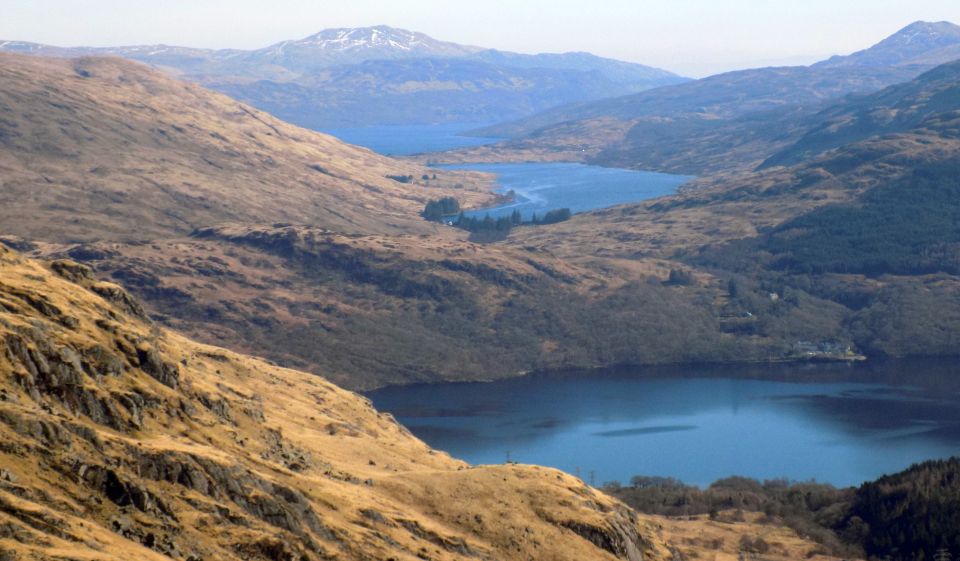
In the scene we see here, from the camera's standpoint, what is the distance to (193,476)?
77062mm

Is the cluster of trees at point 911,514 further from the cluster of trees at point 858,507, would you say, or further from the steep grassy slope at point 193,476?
the steep grassy slope at point 193,476

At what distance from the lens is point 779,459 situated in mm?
195750

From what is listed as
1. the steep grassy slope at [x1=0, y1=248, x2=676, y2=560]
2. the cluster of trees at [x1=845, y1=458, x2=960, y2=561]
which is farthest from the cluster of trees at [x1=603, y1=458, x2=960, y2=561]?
the steep grassy slope at [x1=0, y1=248, x2=676, y2=560]

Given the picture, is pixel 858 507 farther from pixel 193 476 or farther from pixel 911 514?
pixel 193 476

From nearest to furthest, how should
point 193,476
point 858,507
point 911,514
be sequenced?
point 193,476 → point 911,514 → point 858,507

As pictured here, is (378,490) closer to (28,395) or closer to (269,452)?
(269,452)

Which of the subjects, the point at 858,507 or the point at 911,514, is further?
the point at 858,507

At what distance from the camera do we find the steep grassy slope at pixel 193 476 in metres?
67.2

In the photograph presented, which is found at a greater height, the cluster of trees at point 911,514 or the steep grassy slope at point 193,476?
the steep grassy slope at point 193,476

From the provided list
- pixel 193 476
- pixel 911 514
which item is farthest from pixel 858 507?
pixel 193 476

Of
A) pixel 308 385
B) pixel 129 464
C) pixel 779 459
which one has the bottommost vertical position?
pixel 779 459

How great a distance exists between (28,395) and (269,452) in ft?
85.4

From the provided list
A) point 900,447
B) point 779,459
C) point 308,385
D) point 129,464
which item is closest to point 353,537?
point 129,464

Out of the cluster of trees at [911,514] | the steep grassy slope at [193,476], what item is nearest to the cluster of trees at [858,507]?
the cluster of trees at [911,514]
